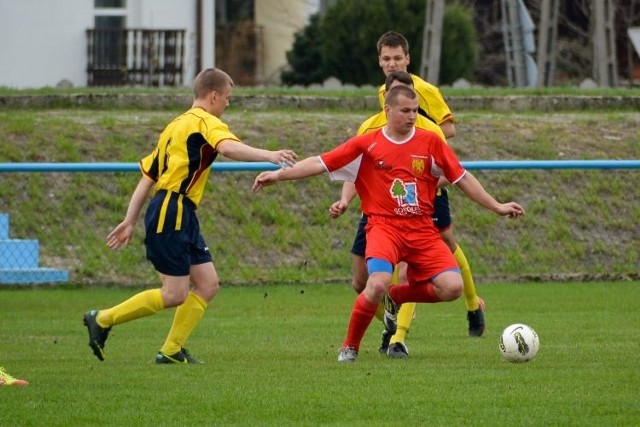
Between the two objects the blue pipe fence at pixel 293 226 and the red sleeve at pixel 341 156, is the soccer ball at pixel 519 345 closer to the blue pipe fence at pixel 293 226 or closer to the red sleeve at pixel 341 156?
the red sleeve at pixel 341 156

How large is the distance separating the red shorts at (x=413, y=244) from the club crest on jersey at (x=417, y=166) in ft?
0.97

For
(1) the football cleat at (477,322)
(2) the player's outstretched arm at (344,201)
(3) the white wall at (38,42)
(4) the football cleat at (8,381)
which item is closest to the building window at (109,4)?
(3) the white wall at (38,42)

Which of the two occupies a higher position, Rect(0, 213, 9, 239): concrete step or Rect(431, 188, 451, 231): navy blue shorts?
Rect(431, 188, 451, 231): navy blue shorts

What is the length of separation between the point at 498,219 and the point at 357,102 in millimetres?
4232

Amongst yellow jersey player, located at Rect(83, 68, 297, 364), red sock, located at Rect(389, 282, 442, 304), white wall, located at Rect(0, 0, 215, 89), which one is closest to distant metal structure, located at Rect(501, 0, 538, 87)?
white wall, located at Rect(0, 0, 215, 89)

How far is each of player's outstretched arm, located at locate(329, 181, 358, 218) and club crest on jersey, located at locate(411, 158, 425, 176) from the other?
59 centimetres

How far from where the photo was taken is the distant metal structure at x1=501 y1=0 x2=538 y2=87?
91.4 ft

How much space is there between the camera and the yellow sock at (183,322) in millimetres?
9734

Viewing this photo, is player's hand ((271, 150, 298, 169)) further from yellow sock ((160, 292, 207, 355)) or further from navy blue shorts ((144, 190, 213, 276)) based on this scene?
yellow sock ((160, 292, 207, 355))

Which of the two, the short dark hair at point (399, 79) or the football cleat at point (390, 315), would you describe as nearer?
the short dark hair at point (399, 79)

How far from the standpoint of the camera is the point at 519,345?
941 centimetres

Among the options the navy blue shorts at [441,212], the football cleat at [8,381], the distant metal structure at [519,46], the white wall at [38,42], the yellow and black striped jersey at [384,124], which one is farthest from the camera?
the distant metal structure at [519,46]

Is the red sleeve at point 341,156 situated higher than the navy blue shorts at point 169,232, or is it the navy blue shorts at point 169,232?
the red sleeve at point 341,156

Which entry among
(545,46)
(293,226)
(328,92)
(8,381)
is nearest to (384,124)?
(8,381)
